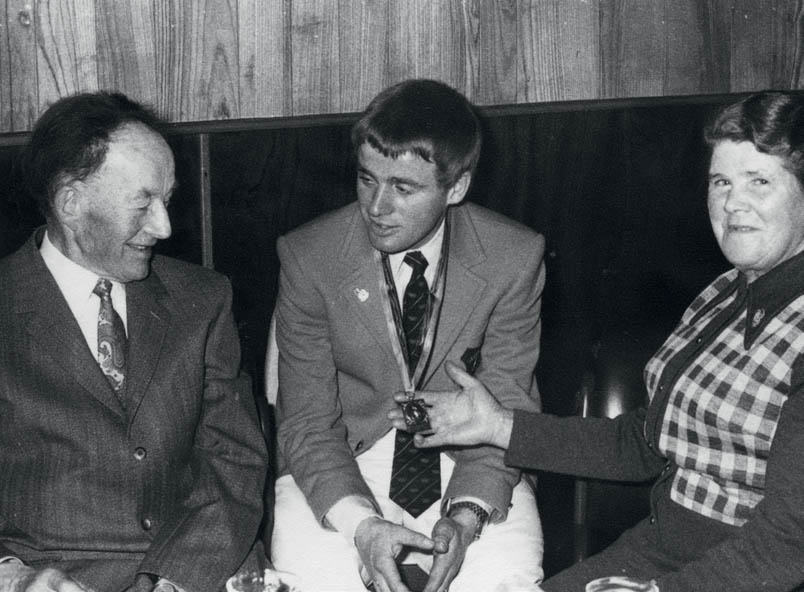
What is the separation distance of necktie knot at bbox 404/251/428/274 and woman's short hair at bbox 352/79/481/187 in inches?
7.9

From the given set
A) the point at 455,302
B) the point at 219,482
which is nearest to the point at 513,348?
the point at 455,302

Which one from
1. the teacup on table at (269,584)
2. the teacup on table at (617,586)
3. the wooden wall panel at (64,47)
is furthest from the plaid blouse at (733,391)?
the wooden wall panel at (64,47)

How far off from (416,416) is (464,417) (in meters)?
0.12

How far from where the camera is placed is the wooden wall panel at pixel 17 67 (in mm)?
2984

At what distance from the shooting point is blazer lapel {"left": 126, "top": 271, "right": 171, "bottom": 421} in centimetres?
230

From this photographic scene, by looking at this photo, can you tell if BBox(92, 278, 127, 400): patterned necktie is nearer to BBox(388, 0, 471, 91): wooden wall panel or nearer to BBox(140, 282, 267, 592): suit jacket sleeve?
BBox(140, 282, 267, 592): suit jacket sleeve

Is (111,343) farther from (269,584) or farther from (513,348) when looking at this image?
(513,348)

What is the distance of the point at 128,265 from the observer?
2.35m

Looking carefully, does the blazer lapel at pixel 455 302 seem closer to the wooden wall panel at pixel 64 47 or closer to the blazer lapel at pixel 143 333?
the blazer lapel at pixel 143 333

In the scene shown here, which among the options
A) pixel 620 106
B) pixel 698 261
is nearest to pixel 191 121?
pixel 620 106

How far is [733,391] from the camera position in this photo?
2096mm

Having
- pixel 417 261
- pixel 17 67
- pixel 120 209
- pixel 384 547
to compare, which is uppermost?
pixel 17 67

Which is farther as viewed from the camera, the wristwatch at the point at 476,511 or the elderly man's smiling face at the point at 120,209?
the wristwatch at the point at 476,511

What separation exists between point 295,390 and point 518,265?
67 cm
